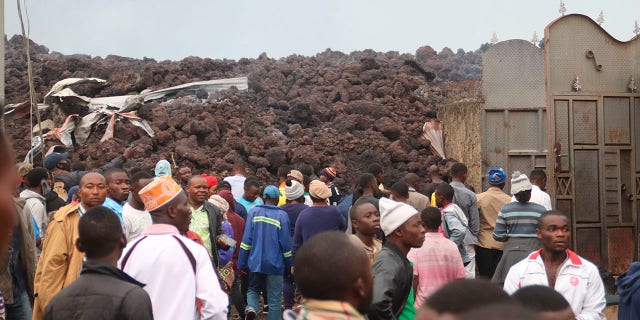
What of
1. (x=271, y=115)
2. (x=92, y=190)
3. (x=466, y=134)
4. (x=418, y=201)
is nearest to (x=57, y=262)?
(x=92, y=190)

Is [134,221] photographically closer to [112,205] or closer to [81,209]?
[112,205]

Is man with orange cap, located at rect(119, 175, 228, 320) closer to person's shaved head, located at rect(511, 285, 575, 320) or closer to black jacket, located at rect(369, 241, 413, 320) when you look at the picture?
black jacket, located at rect(369, 241, 413, 320)

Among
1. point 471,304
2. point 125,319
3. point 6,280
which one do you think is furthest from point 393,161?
point 471,304

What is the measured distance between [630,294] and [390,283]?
4.47ft

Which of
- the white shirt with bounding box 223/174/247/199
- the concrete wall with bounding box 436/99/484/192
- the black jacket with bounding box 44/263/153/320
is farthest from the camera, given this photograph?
the concrete wall with bounding box 436/99/484/192

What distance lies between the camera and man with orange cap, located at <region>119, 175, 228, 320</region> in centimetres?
461

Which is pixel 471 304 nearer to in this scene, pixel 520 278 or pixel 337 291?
pixel 337 291

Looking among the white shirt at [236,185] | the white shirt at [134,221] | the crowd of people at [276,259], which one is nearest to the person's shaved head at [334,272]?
the crowd of people at [276,259]

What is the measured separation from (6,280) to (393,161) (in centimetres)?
1313

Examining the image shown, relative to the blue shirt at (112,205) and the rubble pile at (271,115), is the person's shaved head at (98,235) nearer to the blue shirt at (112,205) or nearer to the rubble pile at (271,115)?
the blue shirt at (112,205)

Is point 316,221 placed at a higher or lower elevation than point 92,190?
lower

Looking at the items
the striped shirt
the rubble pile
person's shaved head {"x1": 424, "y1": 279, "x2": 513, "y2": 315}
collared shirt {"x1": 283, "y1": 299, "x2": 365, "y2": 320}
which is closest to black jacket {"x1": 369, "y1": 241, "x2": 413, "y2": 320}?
collared shirt {"x1": 283, "y1": 299, "x2": 365, "y2": 320}

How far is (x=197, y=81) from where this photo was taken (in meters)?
22.7

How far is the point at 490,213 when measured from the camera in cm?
1014
